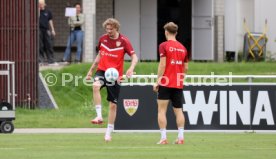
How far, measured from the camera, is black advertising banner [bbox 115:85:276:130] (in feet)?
71.7

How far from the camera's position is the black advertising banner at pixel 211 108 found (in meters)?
21.8

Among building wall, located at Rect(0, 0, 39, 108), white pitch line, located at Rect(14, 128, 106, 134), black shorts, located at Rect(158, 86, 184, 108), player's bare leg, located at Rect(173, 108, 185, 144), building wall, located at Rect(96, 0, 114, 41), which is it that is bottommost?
white pitch line, located at Rect(14, 128, 106, 134)

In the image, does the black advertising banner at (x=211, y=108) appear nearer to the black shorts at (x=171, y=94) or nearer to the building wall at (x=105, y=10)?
the black shorts at (x=171, y=94)

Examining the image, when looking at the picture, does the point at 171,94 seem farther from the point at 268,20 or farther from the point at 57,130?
the point at 268,20

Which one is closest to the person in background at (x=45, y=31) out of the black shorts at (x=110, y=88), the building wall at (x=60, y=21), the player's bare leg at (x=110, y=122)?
the building wall at (x=60, y=21)

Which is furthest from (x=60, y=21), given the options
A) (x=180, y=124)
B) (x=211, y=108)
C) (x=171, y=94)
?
(x=180, y=124)

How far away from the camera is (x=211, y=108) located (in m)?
22.0

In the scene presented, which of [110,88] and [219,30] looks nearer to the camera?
[110,88]
